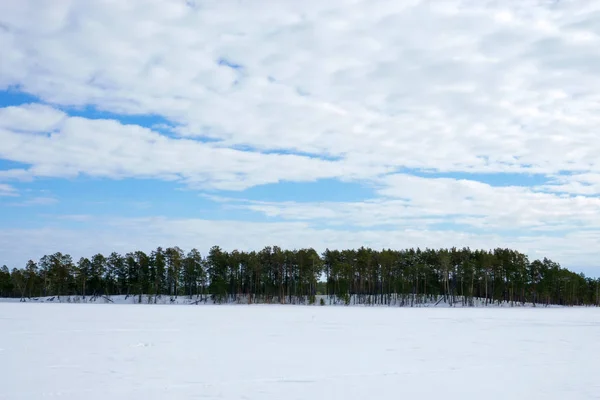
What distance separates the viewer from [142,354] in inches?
834

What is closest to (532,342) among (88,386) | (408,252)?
(88,386)

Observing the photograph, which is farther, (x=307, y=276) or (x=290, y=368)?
(x=307, y=276)

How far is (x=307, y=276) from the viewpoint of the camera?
129625 mm

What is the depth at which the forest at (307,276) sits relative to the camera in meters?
134

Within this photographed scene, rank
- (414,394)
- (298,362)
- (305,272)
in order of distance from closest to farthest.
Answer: (414,394) < (298,362) < (305,272)

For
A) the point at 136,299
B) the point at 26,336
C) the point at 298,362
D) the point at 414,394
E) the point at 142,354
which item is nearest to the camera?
the point at 414,394

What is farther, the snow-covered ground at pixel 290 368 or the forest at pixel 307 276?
the forest at pixel 307 276

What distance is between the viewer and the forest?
134000 millimetres

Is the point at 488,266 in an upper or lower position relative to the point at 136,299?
upper

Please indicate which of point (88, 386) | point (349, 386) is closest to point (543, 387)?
point (349, 386)

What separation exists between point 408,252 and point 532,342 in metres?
122

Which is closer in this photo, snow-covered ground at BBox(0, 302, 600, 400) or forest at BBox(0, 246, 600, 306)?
snow-covered ground at BBox(0, 302, 600, 400)

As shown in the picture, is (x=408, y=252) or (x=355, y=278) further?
(x=408, y=252)

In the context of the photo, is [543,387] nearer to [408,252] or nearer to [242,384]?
[242,384]
